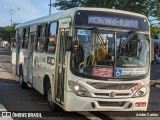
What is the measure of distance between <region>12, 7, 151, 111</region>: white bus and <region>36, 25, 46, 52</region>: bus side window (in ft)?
6.61

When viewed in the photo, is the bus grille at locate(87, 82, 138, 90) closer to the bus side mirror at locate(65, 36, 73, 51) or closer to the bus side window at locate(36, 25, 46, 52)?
the bus side mirror at locate(65, 36, 73, 51)

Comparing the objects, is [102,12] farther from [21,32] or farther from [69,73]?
[21,32]

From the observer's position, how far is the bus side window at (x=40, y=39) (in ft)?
40.9

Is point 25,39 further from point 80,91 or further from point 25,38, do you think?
point 80,91

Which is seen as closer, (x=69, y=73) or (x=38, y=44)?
(x=69, y=73)

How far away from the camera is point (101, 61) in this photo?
9.55 meters

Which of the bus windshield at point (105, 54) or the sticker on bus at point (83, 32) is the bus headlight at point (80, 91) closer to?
the bus windshield at point (105, 54)

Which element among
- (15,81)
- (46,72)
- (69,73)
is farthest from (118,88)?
(15,81)

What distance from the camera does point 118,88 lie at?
9.57 m

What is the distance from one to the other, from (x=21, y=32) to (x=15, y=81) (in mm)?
2949

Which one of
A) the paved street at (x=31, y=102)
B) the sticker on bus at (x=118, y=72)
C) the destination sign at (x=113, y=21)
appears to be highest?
the destination sign at (x=113, y=21)

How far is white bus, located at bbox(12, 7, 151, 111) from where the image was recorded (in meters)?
9.39

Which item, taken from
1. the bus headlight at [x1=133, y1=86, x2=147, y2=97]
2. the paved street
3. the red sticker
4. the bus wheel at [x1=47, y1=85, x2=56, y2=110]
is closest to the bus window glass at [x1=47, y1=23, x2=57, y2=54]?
the bus wheel at [x1=47, y1=85, x2=56, y2=110]

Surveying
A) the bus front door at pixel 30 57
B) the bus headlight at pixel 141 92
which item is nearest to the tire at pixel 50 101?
the bus headlight at pixel 141 92
